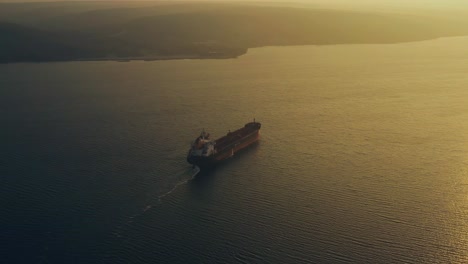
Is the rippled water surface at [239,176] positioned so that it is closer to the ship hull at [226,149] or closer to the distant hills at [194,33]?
the ship hull at [226,149]

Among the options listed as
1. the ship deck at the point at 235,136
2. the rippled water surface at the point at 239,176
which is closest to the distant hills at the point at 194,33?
the rippled water surface at the point at 239,176

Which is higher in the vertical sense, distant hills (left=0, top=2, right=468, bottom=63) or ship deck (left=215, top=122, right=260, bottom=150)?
distant hills (left=0, top=2, right=468, bottom=63)

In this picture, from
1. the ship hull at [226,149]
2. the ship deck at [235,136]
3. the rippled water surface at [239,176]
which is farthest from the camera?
the ship deck at [235,136]

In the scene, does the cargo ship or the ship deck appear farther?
the ship deck

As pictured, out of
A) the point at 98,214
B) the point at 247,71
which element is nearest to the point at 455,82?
the point at 247,71

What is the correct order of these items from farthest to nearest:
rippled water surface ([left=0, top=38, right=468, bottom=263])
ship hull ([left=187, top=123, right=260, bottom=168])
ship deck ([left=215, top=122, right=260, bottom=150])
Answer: ship deck ([left=215, top=122, right=260, bottom=150]), ship hull ([left=187, top=123, right=260, bottom=168]), rippled water surface ([left=0, top=38, right=468, bottom=263])

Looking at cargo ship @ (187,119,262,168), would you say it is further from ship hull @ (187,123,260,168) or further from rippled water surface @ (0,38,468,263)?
rippled water surface @ (0,38,468,263)

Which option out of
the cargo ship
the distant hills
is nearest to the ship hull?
the cargo ship
